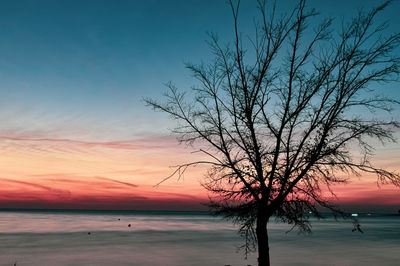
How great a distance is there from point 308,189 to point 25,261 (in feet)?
89.8

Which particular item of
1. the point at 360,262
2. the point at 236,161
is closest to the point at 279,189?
the point at 236,161

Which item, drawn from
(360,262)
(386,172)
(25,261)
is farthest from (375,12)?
(25,261)

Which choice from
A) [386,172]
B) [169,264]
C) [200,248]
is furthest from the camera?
[200,248]

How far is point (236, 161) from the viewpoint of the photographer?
27.9ft

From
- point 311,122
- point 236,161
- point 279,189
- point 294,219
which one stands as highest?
point 311,122

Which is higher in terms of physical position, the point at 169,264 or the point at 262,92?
the point at 262,92

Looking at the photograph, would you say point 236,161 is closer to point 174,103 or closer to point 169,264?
point 174,103

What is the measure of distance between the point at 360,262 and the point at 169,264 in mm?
16726

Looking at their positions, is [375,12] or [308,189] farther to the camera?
[308,189]

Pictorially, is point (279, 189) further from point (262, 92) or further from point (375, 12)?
point (375, 12)

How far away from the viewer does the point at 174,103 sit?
8922mm

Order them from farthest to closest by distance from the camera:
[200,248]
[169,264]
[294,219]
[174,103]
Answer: [200,248] < [169,264] < [174,103] < [294,219]

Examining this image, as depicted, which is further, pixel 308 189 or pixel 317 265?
pixel 317 265

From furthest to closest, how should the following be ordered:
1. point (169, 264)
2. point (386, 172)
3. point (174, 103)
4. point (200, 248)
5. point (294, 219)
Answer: point (200, 248)
point (169, 264)
point (174, 103)
point (294, 219)
point (386, 172)
